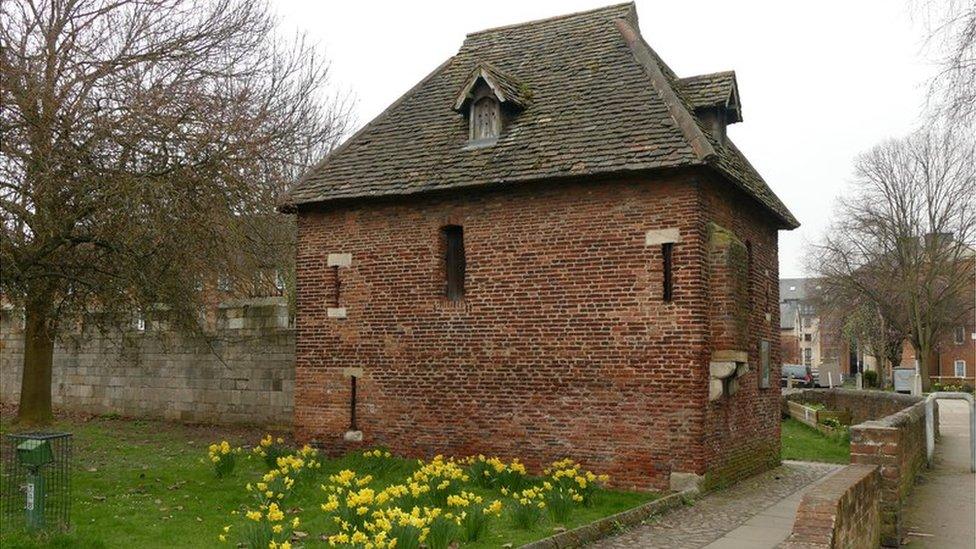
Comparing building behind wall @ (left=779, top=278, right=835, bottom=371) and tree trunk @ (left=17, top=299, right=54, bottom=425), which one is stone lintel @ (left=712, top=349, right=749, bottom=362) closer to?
tree trunk @ (left=17, top=299, right=54, bottom=425)

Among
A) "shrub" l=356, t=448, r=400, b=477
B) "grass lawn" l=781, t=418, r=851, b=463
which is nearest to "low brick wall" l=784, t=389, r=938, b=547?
"grass lawn" l=781, t=418, r=851, b=463

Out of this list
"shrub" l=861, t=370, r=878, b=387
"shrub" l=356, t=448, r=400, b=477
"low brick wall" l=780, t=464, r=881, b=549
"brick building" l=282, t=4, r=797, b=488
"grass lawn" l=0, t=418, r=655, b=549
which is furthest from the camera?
"shrub" l=861, t=370, r=878, b=387

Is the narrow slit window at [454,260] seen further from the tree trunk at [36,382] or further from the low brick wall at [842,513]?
the tree trunk at [36,382]

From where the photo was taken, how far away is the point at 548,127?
14.7 metres

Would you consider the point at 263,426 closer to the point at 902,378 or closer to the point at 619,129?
the point at 619,129

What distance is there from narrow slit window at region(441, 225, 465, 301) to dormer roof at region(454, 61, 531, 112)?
226cm

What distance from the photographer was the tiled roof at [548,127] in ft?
43.8

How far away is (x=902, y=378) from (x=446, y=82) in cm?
3332

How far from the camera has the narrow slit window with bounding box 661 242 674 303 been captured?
1284cm

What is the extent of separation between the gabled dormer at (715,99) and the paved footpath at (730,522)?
19.0 ft

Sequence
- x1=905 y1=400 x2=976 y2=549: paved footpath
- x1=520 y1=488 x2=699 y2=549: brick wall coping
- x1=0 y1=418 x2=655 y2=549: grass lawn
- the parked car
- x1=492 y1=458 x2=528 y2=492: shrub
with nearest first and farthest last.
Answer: x1=520 y1=488 x2=699 y2=549: brick wall coping < x1=0 y1=418 x2=655 y2=549: grass lawn < x1=905 y1=400 x2=976 y2=549: paved footpath < x1=492 y1=458 x2=528 y2=492: shrub < the parked car

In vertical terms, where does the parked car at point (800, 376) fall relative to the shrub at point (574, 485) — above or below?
below

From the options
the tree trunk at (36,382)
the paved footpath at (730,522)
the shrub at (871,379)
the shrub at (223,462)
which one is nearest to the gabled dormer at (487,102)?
the shrub at (223,462)

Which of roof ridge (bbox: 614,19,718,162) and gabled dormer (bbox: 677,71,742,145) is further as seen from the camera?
gabled dormer (bbox: 677,71,742,145)
